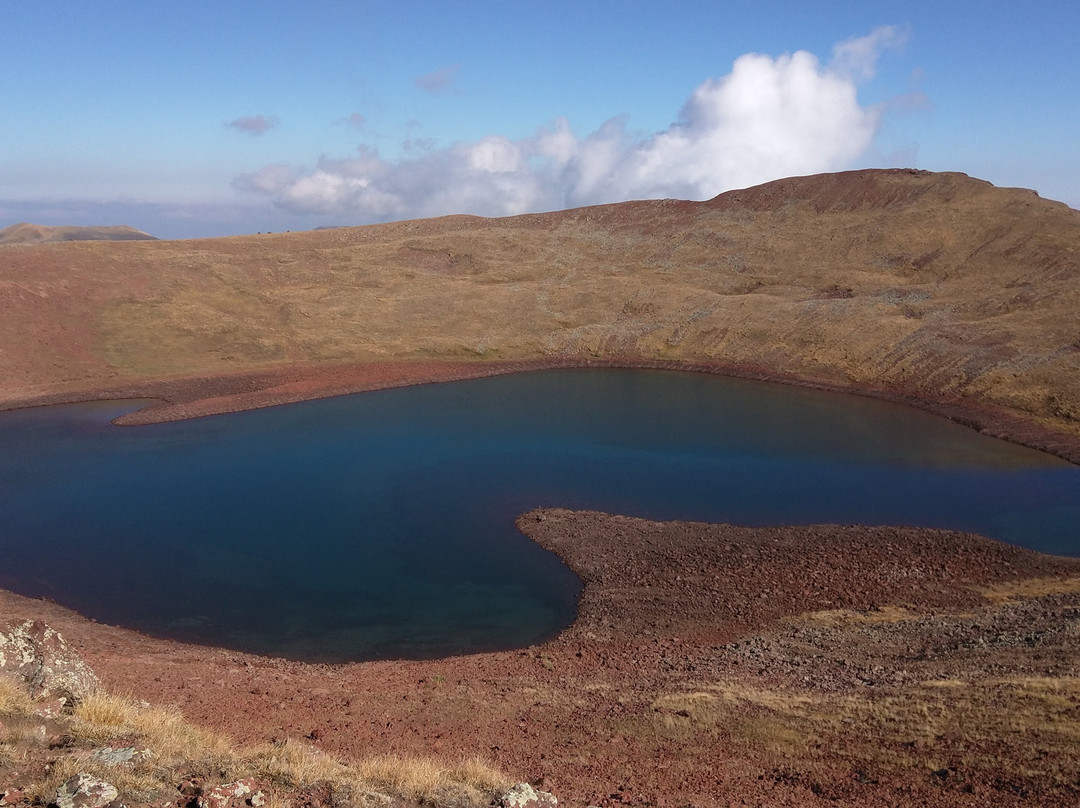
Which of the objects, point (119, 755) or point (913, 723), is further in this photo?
point (913, 723)

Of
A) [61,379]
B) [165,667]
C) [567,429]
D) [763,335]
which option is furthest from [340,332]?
[165,667]

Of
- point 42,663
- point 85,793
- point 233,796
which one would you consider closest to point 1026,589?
point 233,796

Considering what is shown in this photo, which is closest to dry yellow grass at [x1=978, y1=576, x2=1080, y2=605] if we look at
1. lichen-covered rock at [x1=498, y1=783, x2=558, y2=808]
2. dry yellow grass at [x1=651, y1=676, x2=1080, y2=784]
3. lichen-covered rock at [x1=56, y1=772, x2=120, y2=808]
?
dry yellow grass at [x1=651, y1=676, x2=1080, y2=784]

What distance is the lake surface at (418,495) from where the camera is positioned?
78.1ft

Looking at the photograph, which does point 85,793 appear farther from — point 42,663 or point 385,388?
point 385,388

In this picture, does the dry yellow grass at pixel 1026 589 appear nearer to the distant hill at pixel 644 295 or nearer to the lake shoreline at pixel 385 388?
the lake shoreline at pixel 385 388

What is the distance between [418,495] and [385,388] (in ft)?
75.1

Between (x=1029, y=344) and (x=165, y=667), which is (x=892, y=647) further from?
(x=1029, y=344)

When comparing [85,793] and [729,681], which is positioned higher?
[85,793]

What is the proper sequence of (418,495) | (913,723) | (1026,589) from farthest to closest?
(418,495) < (1026,589) < (913,723)

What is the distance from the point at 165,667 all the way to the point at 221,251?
64431 millimetres

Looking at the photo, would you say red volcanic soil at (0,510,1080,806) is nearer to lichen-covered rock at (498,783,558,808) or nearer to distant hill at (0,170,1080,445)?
lichen-covered rock at (498,783,558,808)

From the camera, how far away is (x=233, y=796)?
27.8 feet

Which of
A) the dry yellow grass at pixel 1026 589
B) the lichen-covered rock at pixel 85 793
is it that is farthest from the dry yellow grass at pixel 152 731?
the dry yellow grass at pixel 1026 589
